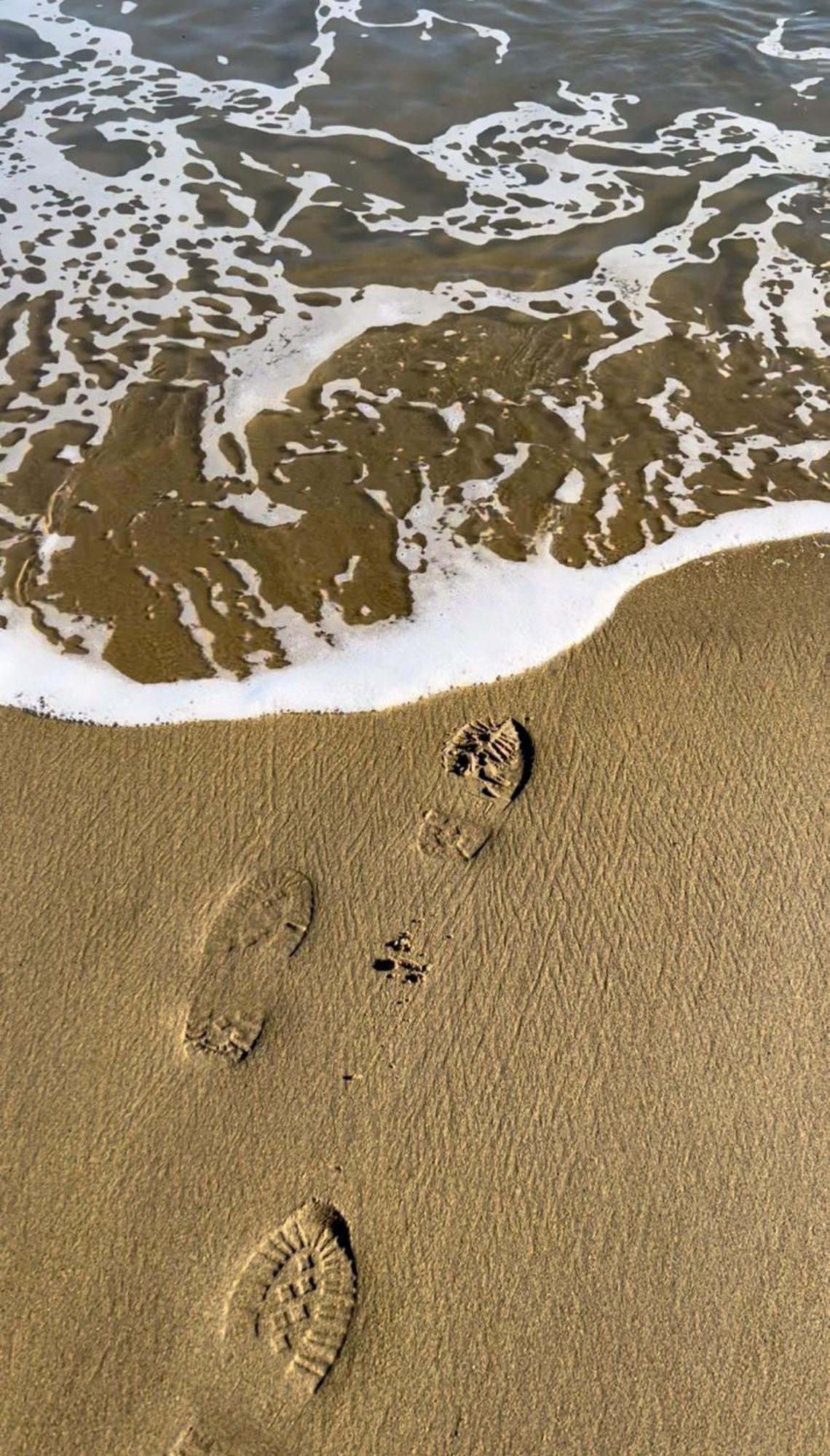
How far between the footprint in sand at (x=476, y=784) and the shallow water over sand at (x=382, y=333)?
1.03 feet

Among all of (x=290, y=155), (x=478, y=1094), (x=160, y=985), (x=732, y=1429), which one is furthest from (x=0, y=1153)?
(x=290, y=155)

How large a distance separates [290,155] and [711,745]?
5424mm

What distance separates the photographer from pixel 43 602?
3928 mm

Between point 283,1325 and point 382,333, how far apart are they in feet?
15.1

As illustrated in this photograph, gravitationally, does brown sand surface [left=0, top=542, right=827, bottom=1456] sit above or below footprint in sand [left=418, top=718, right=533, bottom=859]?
below

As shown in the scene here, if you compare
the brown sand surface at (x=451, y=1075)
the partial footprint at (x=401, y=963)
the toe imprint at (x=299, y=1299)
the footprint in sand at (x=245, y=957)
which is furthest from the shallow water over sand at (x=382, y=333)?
the toe imprint at (x=299, y=1299)

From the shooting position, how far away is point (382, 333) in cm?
529

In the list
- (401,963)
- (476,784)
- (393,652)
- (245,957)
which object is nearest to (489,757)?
(476,784)

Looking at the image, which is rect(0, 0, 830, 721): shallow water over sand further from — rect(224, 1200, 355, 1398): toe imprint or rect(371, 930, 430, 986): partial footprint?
rect(224, 1200, 355, 1398): toe imprint

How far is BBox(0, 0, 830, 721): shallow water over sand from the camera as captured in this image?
3.94 metres

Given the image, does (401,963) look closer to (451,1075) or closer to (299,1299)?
(451,1075)

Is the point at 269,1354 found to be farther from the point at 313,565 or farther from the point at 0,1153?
the point at 313,565

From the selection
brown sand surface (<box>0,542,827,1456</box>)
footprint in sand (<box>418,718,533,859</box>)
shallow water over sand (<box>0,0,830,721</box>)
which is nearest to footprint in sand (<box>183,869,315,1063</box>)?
brown sand surface (<box>0,542,827,1456</box>)

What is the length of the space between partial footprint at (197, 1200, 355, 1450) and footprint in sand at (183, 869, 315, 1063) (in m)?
0.53
